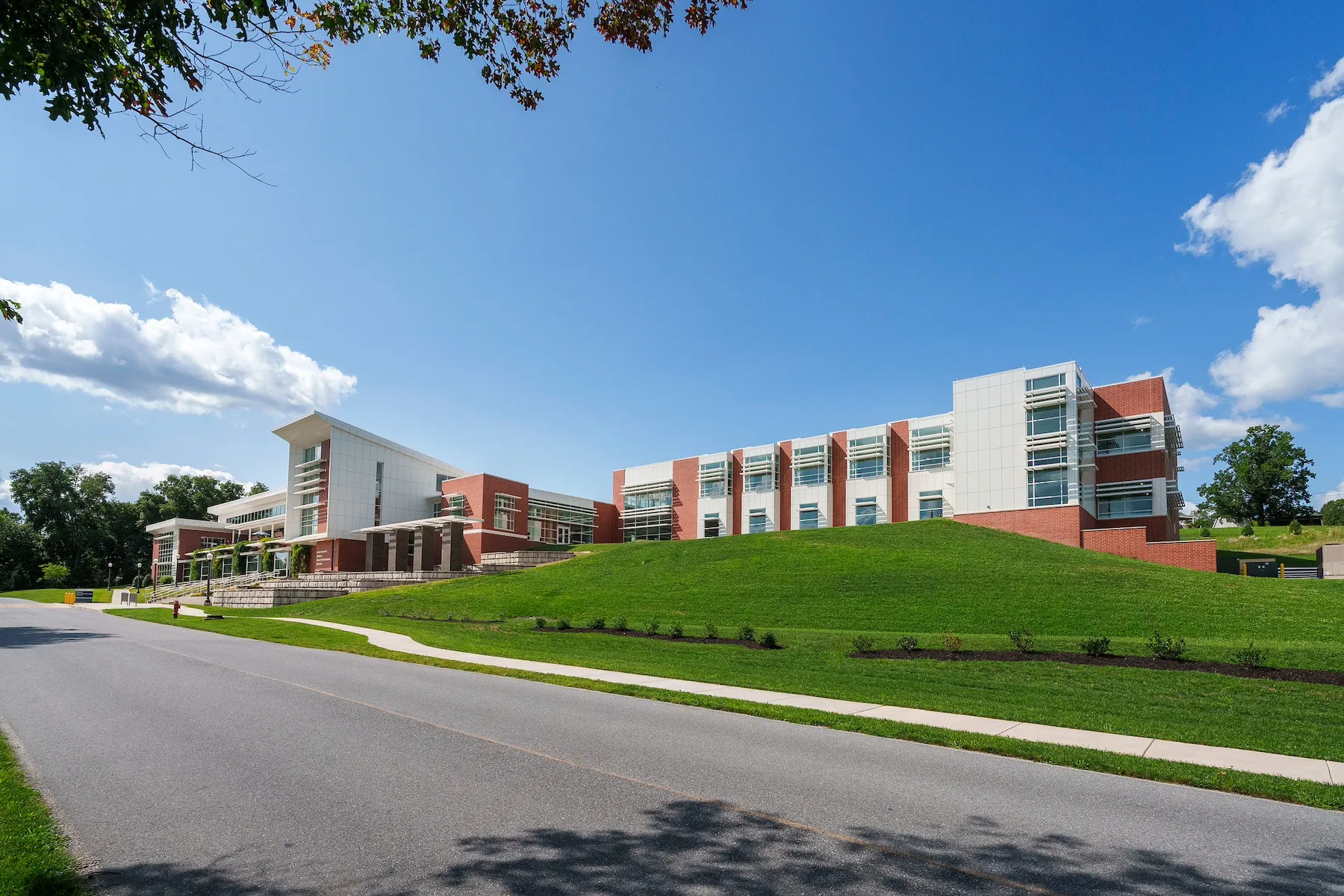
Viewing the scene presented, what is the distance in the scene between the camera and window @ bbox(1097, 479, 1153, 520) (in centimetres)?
4417

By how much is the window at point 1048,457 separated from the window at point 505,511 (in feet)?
125

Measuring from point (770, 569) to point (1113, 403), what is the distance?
28.3 metres

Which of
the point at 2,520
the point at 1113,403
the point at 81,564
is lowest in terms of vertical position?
the point at 81,564

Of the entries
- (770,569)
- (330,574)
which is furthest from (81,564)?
(770,569)

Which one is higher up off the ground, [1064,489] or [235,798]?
[1064,489]

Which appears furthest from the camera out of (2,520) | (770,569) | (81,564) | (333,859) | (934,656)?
(81,564)

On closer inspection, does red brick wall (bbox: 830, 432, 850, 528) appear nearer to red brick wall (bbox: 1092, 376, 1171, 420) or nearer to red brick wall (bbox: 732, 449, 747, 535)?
red brick wall (bbox: 732, 449, 747, 535)

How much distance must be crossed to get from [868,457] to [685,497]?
1775cm

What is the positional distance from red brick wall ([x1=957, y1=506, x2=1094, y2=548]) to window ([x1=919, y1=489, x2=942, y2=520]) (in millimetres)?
5052

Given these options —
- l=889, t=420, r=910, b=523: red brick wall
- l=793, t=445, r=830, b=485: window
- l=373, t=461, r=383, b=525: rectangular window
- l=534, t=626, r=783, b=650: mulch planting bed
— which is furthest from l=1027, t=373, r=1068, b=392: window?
l=373, t=461, r=383, b=525: rectangular window

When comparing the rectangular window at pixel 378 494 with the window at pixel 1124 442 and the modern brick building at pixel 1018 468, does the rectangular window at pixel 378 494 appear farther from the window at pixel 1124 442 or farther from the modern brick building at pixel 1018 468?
the window at pixel 1124 442

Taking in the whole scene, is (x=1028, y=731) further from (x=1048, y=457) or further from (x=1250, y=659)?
(x=1048, y=457)

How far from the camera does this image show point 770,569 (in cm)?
3309

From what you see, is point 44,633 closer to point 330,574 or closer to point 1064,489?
point 330,574
